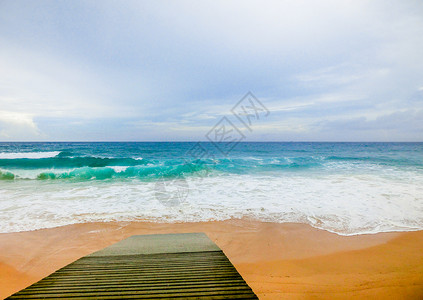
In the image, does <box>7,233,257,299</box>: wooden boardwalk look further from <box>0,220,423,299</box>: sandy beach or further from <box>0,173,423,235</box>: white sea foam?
<box>0,173,423,235</box>: white sea foam

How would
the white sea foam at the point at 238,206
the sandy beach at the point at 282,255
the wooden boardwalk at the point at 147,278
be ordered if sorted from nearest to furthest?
the wooden boardwalk at the point at 147,278
the sandy beach at the point at 282,255
the white sea foam at the point at 238,206

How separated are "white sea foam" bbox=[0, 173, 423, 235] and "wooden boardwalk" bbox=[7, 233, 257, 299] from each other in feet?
11.9

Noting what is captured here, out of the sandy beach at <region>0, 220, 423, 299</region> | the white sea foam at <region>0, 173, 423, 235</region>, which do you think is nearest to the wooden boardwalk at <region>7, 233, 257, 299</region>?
the sandy beach at <region>0, 220, 423, 299</region>

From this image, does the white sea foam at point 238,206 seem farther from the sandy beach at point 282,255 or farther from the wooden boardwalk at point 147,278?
the wooden boardwalk at point 147,278

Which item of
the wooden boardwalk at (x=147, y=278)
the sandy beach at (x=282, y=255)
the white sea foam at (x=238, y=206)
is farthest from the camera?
the white sea foam at (x=238, y=206)

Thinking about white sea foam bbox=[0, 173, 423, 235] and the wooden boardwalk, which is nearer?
the wooden boardwalk

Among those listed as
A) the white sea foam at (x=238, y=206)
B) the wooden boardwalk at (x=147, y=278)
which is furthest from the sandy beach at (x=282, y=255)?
the wooden boardwalk at (x=147, y=278)

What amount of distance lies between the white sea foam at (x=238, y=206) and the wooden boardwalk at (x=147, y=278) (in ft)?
11.9

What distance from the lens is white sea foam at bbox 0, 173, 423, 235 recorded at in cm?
616

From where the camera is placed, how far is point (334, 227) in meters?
5.77

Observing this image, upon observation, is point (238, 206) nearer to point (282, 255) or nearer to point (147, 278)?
point (282, 255)

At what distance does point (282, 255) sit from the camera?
437cm

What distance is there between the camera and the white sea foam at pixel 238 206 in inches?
243

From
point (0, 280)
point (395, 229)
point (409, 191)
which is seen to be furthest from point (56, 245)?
A: point (409, 191)
